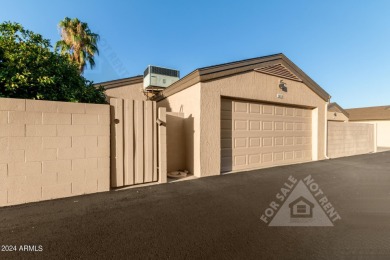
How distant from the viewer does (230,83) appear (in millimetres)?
6949

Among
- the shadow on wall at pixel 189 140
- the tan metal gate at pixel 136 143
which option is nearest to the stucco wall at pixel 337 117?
the shadow on wall at pixel 189 140

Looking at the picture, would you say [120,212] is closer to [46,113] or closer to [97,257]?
[97,257]

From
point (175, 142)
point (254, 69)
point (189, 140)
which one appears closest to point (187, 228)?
point (189, 140)

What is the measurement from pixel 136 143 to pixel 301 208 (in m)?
4.28

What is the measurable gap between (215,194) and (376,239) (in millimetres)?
2867

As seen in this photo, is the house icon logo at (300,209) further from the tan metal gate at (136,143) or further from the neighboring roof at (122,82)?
the neighboring roof at (122,82)

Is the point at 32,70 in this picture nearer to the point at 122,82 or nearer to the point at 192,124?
the point at 192,124

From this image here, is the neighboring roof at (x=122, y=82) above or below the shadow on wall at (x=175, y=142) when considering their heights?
above

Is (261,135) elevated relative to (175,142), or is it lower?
elevated

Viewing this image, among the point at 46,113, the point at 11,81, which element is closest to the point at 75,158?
the point at 46,113

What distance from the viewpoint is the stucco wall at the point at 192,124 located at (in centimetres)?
631

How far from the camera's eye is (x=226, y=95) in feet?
22.4

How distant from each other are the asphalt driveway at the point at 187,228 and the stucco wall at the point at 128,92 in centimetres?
902

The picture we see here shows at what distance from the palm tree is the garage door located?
11779 millimetres
